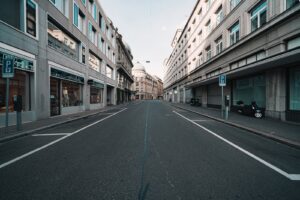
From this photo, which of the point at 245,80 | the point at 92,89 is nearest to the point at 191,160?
the point at 245,80

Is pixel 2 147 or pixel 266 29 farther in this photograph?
pixel 266 29

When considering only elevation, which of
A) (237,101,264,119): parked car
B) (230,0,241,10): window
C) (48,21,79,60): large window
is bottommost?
(237,101,264,119): parked car

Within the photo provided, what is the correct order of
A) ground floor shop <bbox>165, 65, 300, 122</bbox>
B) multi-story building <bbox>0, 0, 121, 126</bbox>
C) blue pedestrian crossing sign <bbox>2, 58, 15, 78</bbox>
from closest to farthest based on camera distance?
blue pedestrian crossing sign <bbox>2, 58, 15, 78</bbox>
multi-story building <bbox>0, 0, 121, 126</bbox>
ground floor shop <bbox>165, 65, 300, 122</bbox>

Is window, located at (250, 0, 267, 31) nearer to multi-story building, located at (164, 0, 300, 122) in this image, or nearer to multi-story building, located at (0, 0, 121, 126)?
multi-story building, located at (164, 0, 300, 122)

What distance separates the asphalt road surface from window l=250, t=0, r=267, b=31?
1195 cm

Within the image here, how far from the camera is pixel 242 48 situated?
14430 mm

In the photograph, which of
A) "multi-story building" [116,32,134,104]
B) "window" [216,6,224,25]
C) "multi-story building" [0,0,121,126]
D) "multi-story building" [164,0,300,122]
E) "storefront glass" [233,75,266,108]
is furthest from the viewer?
"multi-story building" [116,32,134,104]

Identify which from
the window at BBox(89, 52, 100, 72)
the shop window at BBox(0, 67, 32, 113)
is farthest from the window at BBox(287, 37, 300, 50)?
the window at BBox(89, 52, 100, 72)

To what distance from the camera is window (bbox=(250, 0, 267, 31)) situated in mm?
12438

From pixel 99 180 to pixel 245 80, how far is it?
1648 cm

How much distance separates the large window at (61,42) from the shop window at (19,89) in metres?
3.96

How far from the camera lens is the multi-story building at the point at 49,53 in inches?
A: 352

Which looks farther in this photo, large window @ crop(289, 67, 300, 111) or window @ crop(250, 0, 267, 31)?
window @ crop(250, 0, 267, 31)

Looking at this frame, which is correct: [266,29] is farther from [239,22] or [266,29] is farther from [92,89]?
[92,89]
